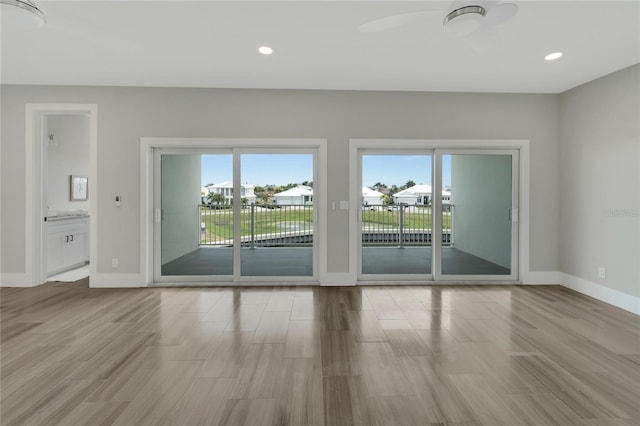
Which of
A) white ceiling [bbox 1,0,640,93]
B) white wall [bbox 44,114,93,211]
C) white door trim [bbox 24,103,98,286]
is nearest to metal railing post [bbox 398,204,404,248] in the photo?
white ceiling [bbox 1,0,640,93]

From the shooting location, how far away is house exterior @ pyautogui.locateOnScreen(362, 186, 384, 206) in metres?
4.87

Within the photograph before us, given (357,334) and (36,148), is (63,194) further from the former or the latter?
(357,334)

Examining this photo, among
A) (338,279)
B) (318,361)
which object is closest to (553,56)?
(338,279)

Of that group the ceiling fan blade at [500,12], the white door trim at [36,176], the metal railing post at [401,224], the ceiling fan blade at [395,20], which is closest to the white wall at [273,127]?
the white door trim at [36,176]

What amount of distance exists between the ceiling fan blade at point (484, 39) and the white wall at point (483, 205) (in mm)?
2369

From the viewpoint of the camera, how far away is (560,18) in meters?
2.77

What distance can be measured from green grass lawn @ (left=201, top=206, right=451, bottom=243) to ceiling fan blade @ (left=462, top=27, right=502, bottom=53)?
8.74ft

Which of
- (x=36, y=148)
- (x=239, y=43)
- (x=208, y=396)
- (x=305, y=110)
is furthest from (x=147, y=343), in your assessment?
(x=36, y=148)

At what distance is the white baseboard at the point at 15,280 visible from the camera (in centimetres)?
457

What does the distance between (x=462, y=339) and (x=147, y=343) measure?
2.77 meters

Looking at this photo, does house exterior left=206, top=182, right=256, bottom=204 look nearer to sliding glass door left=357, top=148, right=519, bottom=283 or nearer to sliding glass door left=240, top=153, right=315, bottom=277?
sliding glass door left=240, top=153, right=315, bottom=277

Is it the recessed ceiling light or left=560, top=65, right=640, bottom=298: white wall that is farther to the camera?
left=560, top=65, right=640, bottom=298: white wall

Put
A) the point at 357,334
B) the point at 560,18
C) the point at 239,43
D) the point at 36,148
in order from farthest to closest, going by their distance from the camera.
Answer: the point at 36,148 < the point at 239,43 < the point at 357,334 < the point at 560,18

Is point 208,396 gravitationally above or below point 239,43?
below
